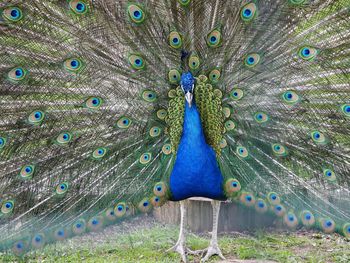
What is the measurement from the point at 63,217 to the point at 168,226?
5.49ft

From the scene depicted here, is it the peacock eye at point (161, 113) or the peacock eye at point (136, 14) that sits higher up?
the peacock eye at point (136, 14)

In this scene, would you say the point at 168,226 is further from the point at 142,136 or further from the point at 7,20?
the point at 7,20

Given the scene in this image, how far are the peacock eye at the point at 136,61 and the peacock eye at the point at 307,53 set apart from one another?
1065 mm

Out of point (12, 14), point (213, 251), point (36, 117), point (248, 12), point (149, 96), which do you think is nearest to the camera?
point (12, 14)

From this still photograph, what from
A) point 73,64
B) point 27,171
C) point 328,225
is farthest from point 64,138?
point 328,225

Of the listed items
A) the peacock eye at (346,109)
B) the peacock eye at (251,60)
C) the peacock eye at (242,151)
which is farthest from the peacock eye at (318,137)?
the peacock eye at (251,60)

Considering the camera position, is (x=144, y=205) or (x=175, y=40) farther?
(x=144, y=205)

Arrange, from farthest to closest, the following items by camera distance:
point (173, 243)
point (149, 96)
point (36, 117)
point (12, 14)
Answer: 1. point (173, 243)
2. point (149, 96)
3. point (36, 117)
4. point (12, 14)

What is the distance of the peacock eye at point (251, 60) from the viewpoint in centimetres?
336

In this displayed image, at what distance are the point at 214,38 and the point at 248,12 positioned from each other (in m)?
0.28

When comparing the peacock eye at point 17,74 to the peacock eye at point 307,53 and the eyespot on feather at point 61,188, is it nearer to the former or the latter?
the eyespot on feather at point 61,188

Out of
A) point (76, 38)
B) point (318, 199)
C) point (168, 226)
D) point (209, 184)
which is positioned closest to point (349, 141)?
point (318, 199)

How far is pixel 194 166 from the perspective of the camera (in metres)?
3.40

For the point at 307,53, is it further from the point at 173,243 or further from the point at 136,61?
the point at 173,243
